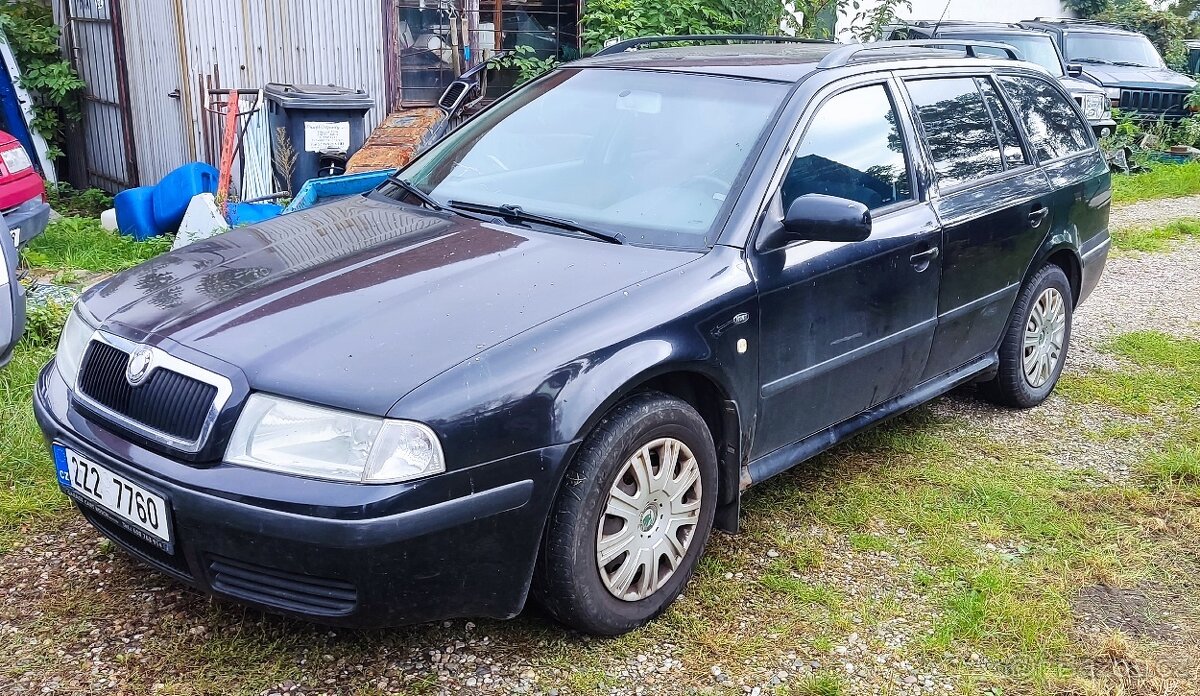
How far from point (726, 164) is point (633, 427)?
3.32ft

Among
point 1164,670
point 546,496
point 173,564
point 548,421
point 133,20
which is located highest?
point 133,20

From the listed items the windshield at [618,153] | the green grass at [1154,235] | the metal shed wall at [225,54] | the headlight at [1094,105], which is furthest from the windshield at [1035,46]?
the windshield at [618,153]

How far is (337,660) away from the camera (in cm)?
278

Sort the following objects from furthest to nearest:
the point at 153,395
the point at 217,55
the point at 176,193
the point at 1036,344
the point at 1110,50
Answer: the point at 1110,50 → the point at 217,55 → the point at 176,193 → the point at 1036,344 → the point at 153,395

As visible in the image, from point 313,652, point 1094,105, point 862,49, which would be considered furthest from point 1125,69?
point 313,652

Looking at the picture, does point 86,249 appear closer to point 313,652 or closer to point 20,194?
point 20,194

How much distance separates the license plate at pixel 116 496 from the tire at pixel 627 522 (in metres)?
0.93

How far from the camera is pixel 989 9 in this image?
64.7 ft

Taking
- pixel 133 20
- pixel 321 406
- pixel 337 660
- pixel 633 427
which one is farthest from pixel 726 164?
pixel 133 20

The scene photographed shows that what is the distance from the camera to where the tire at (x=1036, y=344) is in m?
4.60

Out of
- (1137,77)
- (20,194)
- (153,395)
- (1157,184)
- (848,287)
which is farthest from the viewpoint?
(1137,77)

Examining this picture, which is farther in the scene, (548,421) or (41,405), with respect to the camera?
(41,405)

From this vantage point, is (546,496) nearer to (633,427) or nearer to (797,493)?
(633,427)

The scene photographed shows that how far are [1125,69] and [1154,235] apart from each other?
18.9ft
